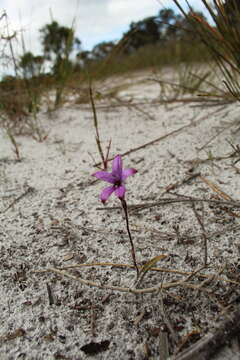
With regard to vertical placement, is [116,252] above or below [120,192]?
below

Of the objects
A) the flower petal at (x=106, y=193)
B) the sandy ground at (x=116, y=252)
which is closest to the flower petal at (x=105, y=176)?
the flower petal at (x=106, y=193)

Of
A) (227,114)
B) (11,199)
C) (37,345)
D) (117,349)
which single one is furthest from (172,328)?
(227,114)

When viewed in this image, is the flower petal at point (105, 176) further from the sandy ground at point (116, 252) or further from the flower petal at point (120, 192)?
the sandy ground at point (116, 252)

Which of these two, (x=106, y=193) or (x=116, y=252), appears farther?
(x=116, y=252)

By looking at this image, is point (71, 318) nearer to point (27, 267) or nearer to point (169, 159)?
point (27, 267)

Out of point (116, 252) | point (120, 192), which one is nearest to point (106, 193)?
point (120, 192)

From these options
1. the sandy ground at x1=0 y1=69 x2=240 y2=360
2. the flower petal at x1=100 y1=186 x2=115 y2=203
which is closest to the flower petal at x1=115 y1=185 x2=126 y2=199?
the flower petal at x1=100 y1=186 x2=115 y2=203

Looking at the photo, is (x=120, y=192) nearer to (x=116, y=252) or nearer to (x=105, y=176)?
(x=105, y=176)

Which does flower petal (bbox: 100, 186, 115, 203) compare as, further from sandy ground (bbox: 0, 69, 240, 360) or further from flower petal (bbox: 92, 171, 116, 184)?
sandy ground (bbox: 0, 69, 240, 360)

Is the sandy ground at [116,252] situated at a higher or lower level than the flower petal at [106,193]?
lower
